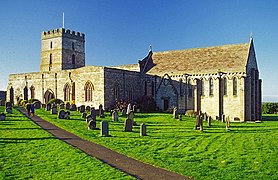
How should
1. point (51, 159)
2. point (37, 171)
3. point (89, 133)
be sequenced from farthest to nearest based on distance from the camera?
point (89, 133), point (51, 159), point (37, 171)

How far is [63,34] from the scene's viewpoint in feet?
169

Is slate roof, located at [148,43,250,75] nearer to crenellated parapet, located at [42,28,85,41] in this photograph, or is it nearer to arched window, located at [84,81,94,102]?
arched window, located at [84,81,94,102]

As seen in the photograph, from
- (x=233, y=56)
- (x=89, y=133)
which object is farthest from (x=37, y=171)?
(x=233, y=56)

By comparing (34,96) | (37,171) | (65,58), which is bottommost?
(37,171)

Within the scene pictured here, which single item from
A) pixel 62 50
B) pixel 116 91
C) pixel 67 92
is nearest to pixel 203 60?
pixel 116 91

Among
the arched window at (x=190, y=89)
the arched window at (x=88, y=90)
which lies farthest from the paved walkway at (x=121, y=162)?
the arched window at (x=190, y=89)

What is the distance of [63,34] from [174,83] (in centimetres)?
2171

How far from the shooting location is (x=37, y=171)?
1128 cm

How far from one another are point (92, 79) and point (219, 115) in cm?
1546

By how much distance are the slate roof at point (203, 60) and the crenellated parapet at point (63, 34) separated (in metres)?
15.9

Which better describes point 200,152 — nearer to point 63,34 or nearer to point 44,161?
point 44,161

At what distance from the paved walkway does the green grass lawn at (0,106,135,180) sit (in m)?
0.44

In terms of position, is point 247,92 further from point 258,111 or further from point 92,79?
point 92,79

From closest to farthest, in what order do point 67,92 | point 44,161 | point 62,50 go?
1. point 44,161
2. point 67,92
3. point 62,50
